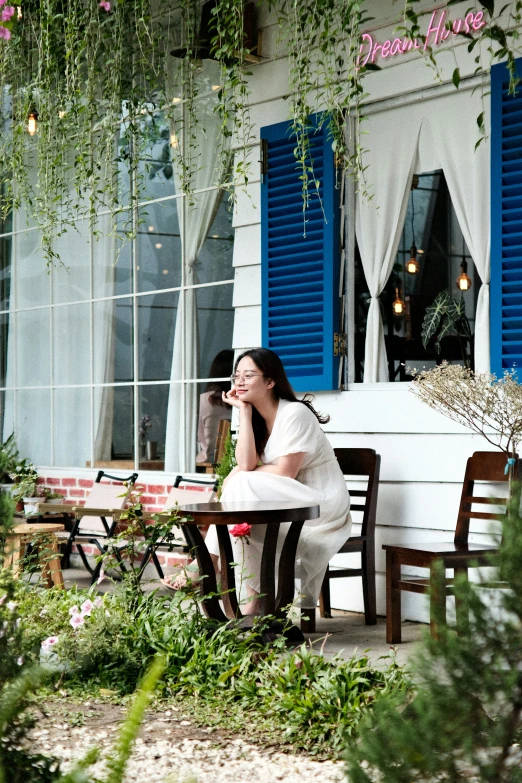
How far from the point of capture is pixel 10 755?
4.52 feet

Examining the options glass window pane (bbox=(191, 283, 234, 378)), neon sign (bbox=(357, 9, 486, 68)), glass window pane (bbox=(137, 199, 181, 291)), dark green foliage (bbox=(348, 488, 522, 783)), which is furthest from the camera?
glass window pane (bbox=(137, 199, 181, 291))

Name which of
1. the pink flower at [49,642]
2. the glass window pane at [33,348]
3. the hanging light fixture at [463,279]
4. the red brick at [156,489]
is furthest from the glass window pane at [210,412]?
the pink flower at [49,642]

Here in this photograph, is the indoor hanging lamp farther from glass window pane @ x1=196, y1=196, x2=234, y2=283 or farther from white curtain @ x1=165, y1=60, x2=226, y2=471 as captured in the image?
white curtain @ x1=165, y1=60, x2=226, y2=471

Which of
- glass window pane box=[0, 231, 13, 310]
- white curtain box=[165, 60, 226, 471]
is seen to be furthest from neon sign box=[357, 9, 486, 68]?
glass window pane box=[0, 231, 13, 310]

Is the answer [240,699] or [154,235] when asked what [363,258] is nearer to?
[154,235]

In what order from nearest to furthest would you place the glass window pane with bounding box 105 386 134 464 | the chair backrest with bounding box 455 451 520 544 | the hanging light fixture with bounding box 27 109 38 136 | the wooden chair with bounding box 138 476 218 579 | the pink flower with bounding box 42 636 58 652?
the pink flower with bounding box 42 636 58 652, the chair backrest with bounding box 455 451 520 544, the wooden chair with bounding box 138 476 218 579, the hanging light fixture with bounding box 27 109 38 136, the glass window pane with bounding box 105 386 134 464

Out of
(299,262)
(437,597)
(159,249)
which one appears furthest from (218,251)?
(437,597)

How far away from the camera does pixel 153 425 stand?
7.06m

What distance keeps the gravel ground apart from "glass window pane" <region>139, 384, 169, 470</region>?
11.1ft

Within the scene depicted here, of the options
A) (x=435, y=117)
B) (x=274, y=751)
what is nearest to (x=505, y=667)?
(x=274, y=751)

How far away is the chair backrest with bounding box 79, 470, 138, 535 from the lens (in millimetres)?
6863

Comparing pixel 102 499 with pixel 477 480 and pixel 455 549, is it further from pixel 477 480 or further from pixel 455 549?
pixel 455 549

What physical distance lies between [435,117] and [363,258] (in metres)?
0.85

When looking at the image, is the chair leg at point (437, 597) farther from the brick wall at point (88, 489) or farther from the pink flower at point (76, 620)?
the brick wall at point (88, 489)
